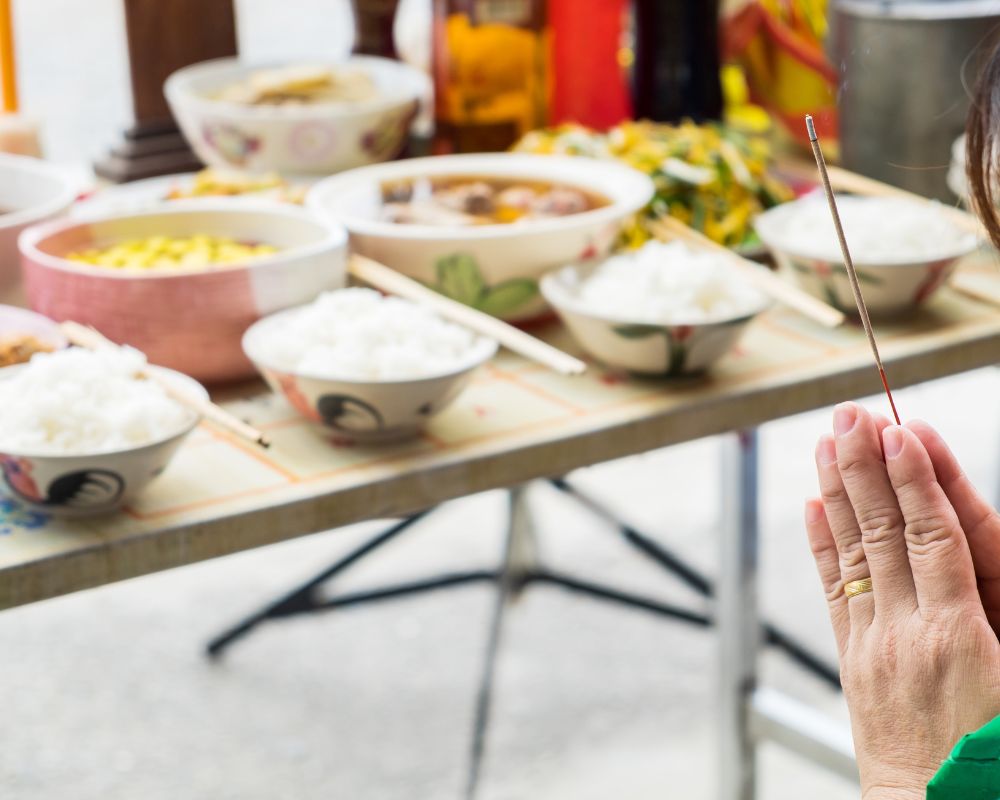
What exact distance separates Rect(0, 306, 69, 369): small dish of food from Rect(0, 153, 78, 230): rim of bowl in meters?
0.15

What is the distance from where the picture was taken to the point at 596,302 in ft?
3.87

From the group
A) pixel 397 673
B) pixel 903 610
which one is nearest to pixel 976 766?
pixel 903 610

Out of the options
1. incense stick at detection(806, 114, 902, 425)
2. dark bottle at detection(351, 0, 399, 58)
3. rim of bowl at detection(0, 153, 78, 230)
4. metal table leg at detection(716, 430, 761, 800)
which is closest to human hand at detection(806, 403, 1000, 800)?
incense stick at detection(806, 114, 902, 425)

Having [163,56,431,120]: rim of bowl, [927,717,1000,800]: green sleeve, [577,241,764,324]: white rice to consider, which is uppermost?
[163,56,431,120]: rim of bowl

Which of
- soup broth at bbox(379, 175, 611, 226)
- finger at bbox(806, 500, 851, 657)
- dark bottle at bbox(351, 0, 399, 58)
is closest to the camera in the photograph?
finger at bbox(806, 500, 851, 657)

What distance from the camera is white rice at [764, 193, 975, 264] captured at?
125 cm

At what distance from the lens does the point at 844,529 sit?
2.60 feet

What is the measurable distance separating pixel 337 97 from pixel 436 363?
2.22 feet

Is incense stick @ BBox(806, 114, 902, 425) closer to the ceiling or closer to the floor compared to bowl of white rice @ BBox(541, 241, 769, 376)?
closer to the ceiling

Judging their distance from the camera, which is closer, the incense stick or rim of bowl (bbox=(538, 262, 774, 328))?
the incense stick

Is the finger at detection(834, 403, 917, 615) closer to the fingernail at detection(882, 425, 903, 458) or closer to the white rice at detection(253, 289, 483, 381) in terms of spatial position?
the fingernail at detection(882, 425, 903, 458)

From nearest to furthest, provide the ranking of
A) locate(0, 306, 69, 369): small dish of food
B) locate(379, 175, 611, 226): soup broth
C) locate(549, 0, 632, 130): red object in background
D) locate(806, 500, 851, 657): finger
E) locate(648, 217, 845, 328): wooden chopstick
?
locate(806, 500, 851, 657): finger, locate(0, 306, 69, 369): small dish of food, locate(648, 217, 845, 328): wooden chopstick, locate(379, 175, 611, 226): soup broth, locate(549, 0, 632, 130): red object in background

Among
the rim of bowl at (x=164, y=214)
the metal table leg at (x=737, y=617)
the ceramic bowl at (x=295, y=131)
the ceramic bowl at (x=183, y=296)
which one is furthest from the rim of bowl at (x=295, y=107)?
the metal table leg at (x=737, y=617)

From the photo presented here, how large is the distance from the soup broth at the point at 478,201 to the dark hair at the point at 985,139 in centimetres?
47
